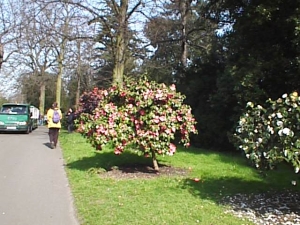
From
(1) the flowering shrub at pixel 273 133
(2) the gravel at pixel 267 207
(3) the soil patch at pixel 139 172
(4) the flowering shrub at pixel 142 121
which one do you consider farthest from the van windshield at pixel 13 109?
(1) the flowering shrub at pixel 273 133

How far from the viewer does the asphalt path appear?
5.90 metres

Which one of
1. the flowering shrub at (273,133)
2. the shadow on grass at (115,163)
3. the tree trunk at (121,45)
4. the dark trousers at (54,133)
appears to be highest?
the tree trunk at (121,45)

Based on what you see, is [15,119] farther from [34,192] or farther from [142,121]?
[34,192]

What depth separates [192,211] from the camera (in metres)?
6.03

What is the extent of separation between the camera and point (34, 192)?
299 inches

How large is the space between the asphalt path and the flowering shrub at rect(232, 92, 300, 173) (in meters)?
2.80

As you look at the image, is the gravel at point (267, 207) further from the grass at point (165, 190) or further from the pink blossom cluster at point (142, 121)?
the pink blossom cluster at point (142, 121)

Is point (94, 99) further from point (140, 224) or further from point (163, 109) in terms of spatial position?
point (140, 224)

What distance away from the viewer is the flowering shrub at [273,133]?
525cm

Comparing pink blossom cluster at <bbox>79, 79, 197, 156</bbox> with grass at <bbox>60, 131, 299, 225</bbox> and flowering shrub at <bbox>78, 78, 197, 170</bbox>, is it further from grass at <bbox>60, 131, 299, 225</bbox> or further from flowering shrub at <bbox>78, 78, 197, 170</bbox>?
grass at <bbox>60, 131, 299, 225</bbox>

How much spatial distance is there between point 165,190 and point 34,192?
2.57 metres

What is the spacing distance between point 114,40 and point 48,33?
3568 millimetres

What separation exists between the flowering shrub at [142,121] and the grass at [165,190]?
0.84 m

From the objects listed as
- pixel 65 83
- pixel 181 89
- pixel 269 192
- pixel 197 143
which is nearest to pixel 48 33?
pixel 181 89
